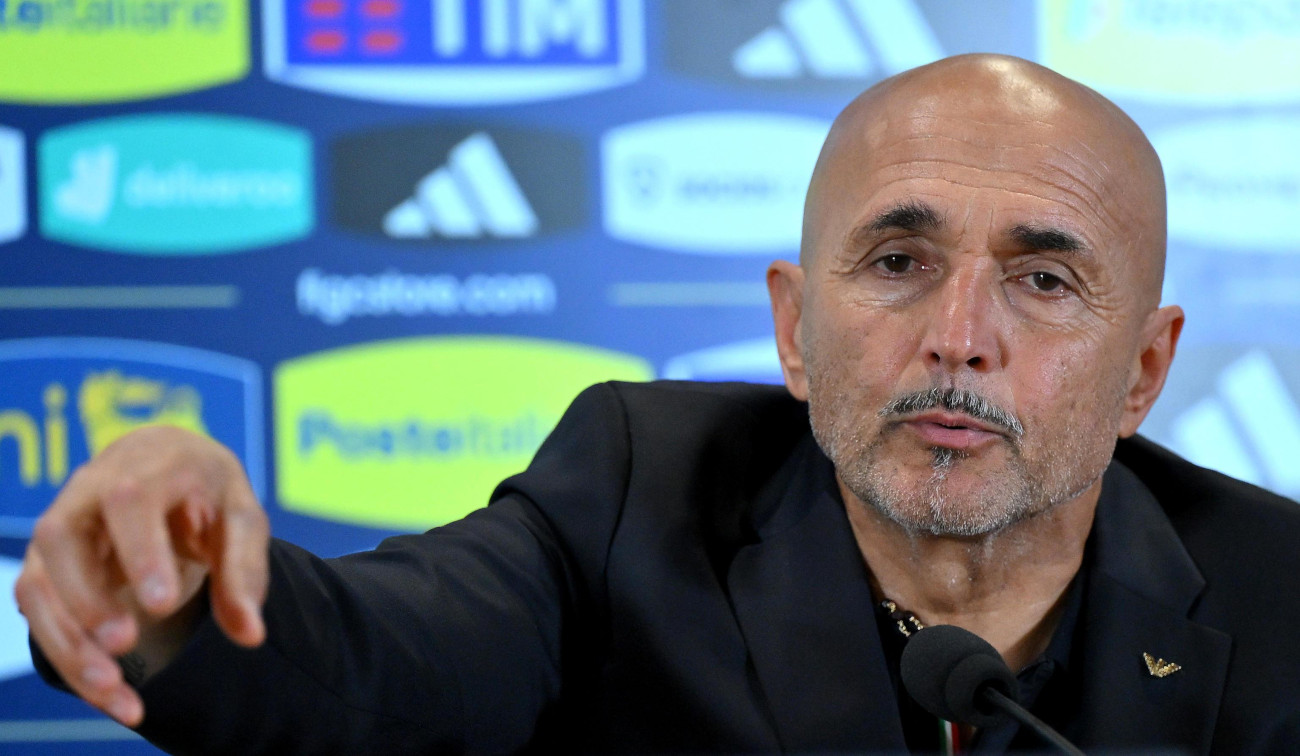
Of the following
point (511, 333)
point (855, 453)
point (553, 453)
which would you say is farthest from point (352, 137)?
point (855, 453)

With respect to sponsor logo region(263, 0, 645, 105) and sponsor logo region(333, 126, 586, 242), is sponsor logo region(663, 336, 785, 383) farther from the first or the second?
sponsor logo region(263, 0, 645, 105)

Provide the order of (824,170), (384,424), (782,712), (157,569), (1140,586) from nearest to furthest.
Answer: (157,569), (782,712), (1140,586), (824,170), (384,424)

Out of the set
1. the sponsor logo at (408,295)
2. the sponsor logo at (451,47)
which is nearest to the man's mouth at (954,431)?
the sponsor logo at (408,295)

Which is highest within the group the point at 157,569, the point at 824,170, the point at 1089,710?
the point at 824,170

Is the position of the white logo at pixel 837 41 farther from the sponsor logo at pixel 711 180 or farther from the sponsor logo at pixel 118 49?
the sponsor logo at pixel 118 49

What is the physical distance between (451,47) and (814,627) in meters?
1.73

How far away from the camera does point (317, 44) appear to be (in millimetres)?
2721

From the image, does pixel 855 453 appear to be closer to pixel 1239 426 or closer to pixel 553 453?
pixel 553 453

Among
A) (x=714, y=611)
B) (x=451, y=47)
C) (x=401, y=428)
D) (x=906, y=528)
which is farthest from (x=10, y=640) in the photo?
(x=906, y=528)

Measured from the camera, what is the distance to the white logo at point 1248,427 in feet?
9.17

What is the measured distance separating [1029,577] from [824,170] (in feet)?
1.94

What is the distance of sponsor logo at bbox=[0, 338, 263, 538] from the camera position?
106 inches

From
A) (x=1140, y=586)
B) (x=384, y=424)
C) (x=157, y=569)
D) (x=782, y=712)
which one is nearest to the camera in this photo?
(x=157, y=569)

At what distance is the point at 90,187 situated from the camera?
2721 millimetres
